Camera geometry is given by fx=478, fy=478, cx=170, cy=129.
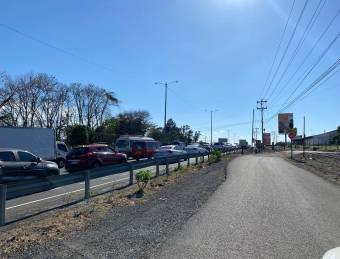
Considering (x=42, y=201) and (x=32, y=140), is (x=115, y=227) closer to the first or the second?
(x=42, y=201)

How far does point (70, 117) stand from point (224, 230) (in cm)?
8193

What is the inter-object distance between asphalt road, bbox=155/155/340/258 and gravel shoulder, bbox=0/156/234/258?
1.32 feet

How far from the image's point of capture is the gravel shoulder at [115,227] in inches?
289

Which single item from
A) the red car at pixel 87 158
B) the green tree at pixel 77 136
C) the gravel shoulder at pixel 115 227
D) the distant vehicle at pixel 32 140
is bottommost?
the gravel shoulder at pixel 115 227

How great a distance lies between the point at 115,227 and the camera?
937 centimetres

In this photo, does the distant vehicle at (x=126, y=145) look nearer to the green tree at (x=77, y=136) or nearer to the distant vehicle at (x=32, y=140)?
the distant vehicle at (x=32, y=140)

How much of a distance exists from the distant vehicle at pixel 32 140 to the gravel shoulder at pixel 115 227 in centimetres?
1841

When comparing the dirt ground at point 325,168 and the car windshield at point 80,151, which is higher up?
the car windshield at point 80,151

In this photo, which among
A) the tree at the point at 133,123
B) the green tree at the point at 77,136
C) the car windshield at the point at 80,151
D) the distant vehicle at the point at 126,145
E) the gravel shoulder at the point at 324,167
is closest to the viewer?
the gravel shoulder at the point at 324,167

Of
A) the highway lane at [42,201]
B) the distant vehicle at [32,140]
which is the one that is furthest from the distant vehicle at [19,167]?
the distant vehicle at [32,140]

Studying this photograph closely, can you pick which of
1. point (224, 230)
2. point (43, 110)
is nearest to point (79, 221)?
point (224, 230)

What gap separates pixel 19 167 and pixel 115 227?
11.2 meters

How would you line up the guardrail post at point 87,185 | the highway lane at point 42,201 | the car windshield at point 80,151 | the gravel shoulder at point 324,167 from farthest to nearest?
1. the car windshield at point 80,151
2. the gravel shoulder at point 324,167
3. the guardrail post at point 87,185
4. the highway lane at point 42,201

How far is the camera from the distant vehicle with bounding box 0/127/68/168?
102 feet
